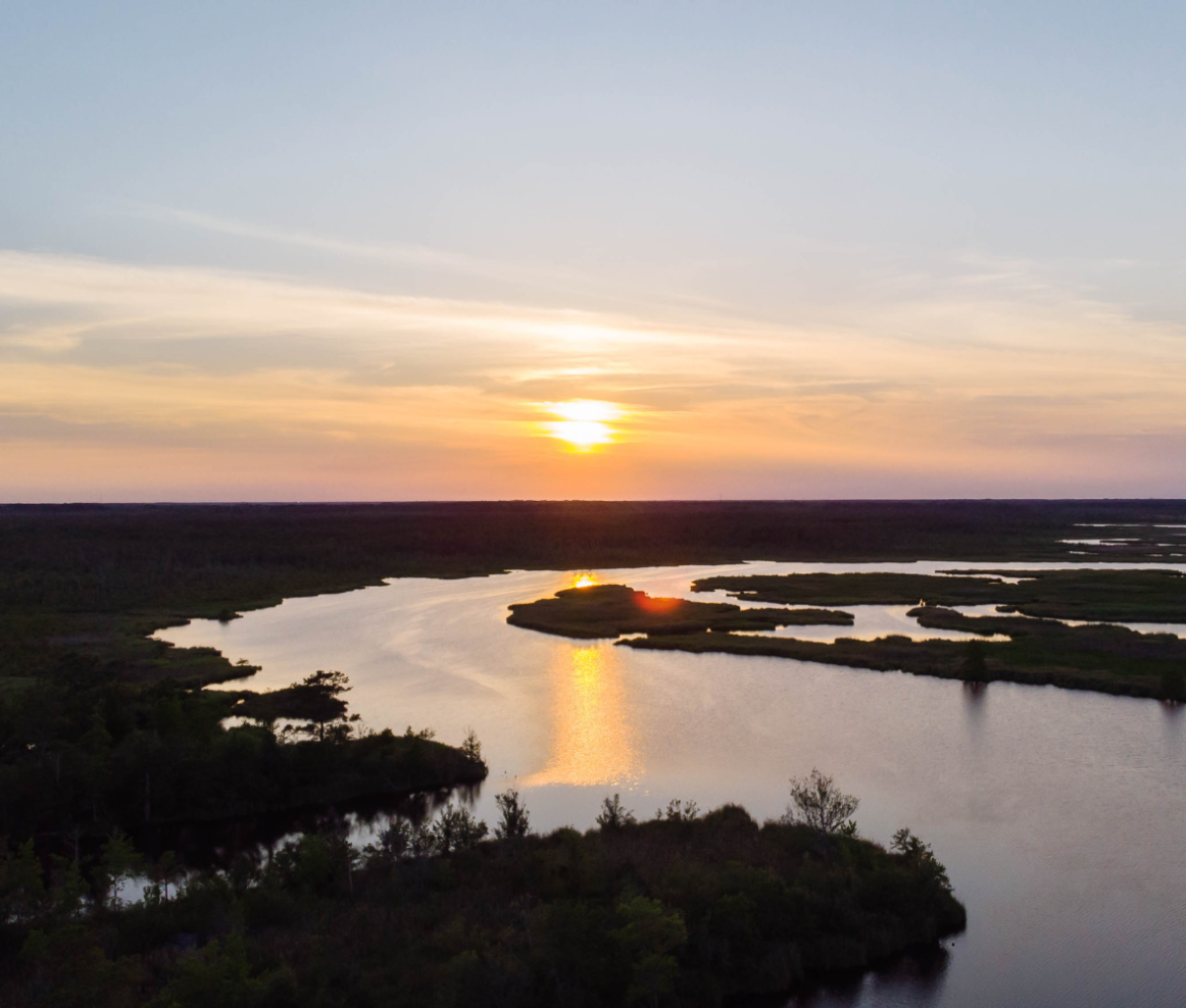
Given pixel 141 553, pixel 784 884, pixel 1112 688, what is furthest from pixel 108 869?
pixel 141 553

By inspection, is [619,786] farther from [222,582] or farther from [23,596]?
[222,582]

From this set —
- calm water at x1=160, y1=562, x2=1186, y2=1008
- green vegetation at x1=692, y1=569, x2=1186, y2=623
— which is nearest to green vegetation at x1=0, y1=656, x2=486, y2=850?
calm water at x1=160, y1=562, x2=1186, y2=1008

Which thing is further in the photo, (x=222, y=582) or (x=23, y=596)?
(x=222, y=582)

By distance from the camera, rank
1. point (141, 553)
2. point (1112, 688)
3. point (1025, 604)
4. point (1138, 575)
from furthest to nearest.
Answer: point (141, 553)
point (1138, 575)
point (1025, 604)
point (1112, 688)

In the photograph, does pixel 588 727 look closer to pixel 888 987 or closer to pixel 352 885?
pixel 352 885

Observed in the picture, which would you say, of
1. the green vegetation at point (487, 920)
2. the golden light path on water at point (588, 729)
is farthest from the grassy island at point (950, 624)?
the green vegetation at point (487, 920)

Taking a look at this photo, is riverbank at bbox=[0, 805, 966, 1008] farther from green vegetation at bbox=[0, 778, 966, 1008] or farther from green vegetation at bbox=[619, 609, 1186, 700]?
green vegetation at bbox=[619, 609, 1186, 700]
